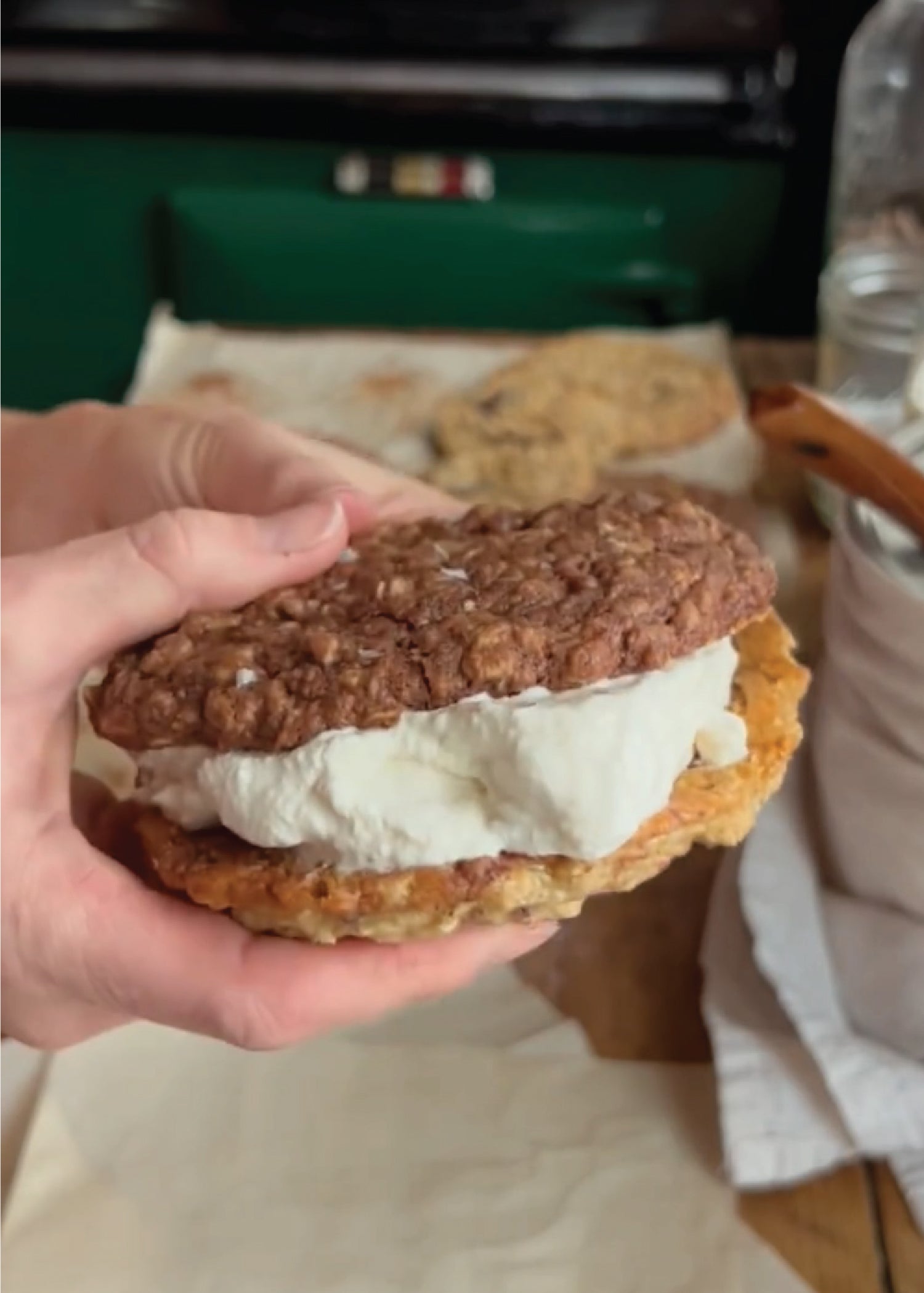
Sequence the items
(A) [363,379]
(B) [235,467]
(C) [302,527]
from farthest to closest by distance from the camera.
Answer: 1. (A) [363,379]
2. (B) [235,467]
3. (C) [302,527]

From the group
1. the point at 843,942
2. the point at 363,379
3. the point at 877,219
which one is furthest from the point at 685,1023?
the point at 877,219

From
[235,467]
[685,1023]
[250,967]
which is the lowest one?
[685,1023]

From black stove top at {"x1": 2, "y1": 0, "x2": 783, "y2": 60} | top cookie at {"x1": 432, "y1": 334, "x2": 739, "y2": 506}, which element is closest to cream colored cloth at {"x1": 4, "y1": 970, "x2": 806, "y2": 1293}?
top cookie at {"x1": 432, "y1": 334, "x2": 739, "y2": 506}

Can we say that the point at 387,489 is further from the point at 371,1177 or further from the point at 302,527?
the point at 371,1177

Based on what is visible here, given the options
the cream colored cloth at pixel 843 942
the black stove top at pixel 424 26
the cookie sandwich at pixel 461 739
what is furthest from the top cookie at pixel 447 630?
the black stove top at pixel 424 26

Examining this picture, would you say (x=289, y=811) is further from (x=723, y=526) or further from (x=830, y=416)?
(x=830, y=416)
